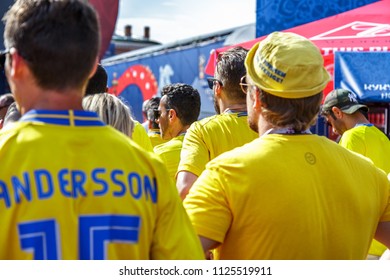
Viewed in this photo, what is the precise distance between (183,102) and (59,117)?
2.85m

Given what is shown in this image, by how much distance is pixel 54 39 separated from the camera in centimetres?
160

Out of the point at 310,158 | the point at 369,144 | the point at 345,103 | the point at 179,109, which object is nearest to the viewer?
the point at 310,158

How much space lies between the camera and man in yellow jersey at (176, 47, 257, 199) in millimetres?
3242

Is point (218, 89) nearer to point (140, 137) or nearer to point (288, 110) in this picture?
point (140, 137)

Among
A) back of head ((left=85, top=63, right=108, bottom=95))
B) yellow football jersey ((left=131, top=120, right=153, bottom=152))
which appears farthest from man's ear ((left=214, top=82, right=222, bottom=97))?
back of head ((left=85, top=63, right=108, bottom=95))

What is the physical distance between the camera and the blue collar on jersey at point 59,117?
1.60m

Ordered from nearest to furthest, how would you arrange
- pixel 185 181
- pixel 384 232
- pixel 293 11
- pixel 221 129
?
pixel 384 232, pixel 185 181, pixel 221 129, pixel 293 11

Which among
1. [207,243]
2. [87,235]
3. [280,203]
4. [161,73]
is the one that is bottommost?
[161,73]

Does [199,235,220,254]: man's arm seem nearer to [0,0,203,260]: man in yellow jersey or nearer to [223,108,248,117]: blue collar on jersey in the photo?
[0,0,203,260]: man in yellow jersey

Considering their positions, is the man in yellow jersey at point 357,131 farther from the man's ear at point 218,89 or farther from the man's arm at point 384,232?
the man's arm at point 384,232

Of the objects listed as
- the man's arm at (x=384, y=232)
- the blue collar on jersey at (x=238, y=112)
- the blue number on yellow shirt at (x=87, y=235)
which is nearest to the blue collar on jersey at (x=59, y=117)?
the blue number on yellow shirt at (x=87, y=235)

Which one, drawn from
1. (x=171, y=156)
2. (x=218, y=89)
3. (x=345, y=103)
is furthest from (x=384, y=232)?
(x=345, y=103)
